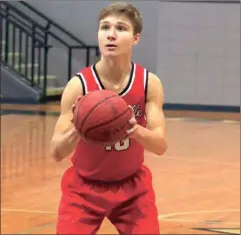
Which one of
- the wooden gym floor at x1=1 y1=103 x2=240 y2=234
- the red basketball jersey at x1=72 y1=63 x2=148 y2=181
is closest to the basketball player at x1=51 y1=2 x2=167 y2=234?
the red basketball jersey at x1=72 y1=63 x2=148 y2=181

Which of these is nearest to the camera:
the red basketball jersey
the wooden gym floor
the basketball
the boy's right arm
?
the basketball

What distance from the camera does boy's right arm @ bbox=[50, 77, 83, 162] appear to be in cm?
232

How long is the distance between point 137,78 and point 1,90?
31.2ft

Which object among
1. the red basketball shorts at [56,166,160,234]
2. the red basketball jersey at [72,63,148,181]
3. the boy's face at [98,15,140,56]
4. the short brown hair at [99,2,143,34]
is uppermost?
the short brown hair at [99,2,143,34]

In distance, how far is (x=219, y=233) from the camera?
4234mm

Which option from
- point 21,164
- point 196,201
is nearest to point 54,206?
point 196,201

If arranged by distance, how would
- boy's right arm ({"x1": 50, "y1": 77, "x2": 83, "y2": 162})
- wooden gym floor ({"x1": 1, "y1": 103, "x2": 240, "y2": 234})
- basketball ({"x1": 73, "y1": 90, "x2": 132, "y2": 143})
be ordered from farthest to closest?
wooden gym floor ({"x1": 1, "y1": 103, "x2": 240, "y2": 234}), boy's right arm ({"x1": 50, "y1": 77, "x2": 83, "y2": 162}), basketball ({"x1": 73, "y1": 90, "x2": 132, "y2": 143})

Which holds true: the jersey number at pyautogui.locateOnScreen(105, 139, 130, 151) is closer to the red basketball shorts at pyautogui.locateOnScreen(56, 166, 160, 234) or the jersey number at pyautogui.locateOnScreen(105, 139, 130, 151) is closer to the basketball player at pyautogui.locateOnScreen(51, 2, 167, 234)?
the basketball player at pyautogui.locateOnScreen(51, 2, 167, 234)

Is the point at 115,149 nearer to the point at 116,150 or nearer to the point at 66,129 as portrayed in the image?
the point at 116,150

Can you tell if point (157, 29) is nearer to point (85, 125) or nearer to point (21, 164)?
point (21, 164)

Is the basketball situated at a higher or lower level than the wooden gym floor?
higher

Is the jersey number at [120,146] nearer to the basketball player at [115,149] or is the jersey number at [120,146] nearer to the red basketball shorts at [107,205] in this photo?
the basketball player at [115,149]

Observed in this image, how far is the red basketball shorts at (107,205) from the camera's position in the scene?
2.55 m

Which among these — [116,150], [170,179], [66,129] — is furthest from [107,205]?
[170,179]
